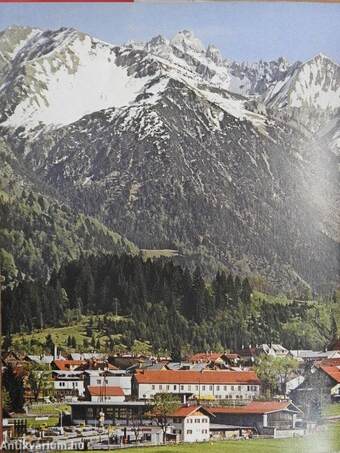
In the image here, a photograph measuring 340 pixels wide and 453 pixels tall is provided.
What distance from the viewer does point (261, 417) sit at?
461cm

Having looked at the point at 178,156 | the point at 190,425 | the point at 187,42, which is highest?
the point at 187,42

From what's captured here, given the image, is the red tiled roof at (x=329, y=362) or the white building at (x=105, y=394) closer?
the white building at (x=105, y=394)

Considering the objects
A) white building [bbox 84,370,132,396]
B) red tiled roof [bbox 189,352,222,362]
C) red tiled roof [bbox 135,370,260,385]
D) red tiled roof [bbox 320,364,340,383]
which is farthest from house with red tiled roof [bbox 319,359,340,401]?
white building [bbox 84,370,132,396]

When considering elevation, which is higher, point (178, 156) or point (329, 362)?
point (178, 156)

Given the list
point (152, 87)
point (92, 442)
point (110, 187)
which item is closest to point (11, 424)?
point (92, 442)

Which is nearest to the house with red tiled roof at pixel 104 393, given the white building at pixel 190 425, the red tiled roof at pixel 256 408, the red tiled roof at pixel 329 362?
the white building at pixel 190 425

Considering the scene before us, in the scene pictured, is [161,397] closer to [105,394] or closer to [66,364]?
[105,394]

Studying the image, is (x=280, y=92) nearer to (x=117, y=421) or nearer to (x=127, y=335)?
(x=127, y=335)

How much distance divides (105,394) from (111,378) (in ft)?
0.22

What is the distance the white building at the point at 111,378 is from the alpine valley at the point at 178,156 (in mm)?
427

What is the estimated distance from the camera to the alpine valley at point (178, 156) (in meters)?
4.59

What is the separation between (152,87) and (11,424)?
4.62 feet

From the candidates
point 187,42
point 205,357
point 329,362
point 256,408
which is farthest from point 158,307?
point 187,42

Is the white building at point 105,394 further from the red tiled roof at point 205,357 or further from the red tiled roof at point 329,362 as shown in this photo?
the red tiled roof at point 329,362
